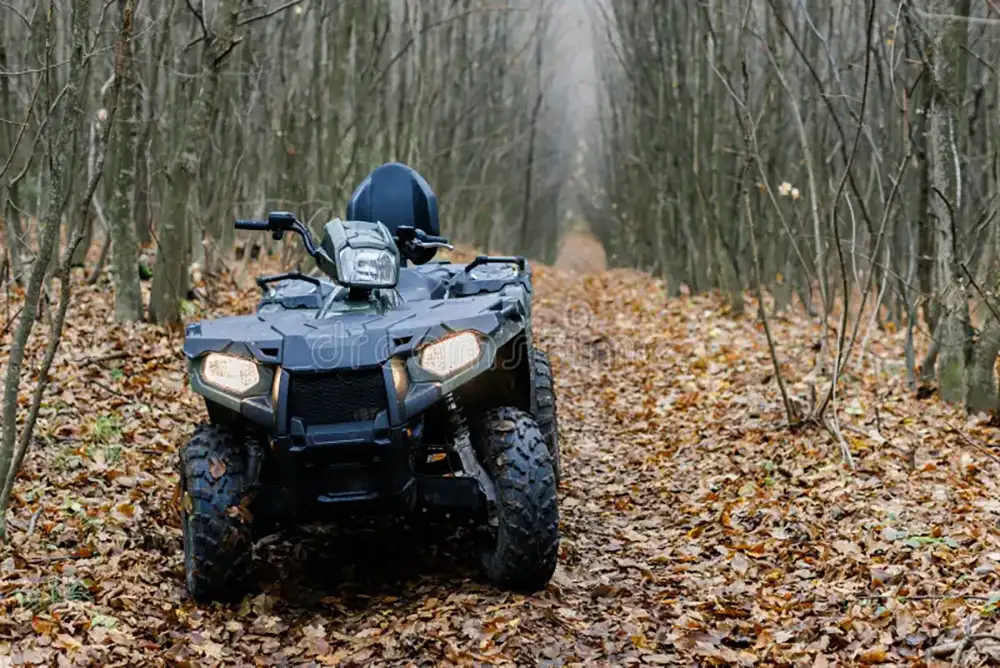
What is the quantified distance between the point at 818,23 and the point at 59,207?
34.8ft

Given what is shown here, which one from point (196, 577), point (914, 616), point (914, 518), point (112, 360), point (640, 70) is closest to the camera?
point (914, 616)

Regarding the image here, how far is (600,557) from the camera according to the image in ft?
17.4

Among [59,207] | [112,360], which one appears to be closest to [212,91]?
[112,360]

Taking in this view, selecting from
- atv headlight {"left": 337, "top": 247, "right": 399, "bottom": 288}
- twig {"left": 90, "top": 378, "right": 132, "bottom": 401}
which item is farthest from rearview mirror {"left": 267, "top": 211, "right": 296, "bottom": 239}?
twig {"left": 90, "top": 378, "right": 132, "bottom": 401}

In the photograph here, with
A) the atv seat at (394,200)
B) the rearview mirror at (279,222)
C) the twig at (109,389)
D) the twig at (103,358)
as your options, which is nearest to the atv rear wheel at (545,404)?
the atv seat at (394,200)

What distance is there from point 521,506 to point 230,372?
1.40 m

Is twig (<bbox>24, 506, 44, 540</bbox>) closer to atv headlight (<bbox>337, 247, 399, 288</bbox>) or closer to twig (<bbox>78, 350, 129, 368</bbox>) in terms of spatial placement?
atv headlight (<bbox>337, 247, 399, 288</bbox>)

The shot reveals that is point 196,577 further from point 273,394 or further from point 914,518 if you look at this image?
point 914,518

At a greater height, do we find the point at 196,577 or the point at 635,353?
the point at 196,577

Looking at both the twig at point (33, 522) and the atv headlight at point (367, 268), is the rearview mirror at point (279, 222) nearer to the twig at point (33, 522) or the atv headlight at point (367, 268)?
the atv headlight at point (367, 268)

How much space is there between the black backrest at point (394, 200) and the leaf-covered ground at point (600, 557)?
6.42ft

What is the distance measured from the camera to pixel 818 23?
12500 millimetres

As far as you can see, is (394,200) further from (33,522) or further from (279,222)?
(33,522)

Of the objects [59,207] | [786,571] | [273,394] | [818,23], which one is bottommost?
[786,571]
